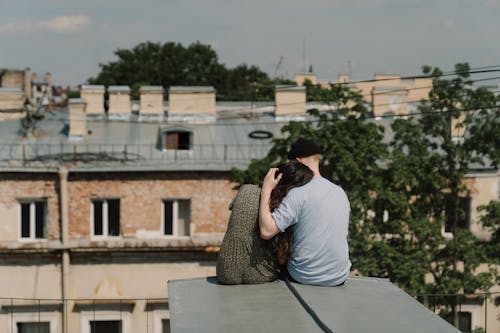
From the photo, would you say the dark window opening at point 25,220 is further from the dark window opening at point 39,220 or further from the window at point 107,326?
the window at point 107,326

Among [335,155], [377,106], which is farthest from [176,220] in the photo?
[377,106]

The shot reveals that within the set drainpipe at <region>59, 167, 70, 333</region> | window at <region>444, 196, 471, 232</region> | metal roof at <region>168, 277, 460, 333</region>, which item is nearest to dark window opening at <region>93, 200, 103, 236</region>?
drainpipe at <region>59, 167, 70, 333</region>

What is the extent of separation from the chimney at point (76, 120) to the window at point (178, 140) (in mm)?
2763

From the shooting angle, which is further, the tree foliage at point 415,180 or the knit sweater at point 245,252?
the tree foliage at point 415,180

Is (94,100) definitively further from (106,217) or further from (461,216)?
(461,216)

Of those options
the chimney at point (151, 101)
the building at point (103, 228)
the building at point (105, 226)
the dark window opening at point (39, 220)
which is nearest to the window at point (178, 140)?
the building at point (105, 226)

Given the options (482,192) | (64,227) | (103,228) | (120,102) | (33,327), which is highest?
(120,102)

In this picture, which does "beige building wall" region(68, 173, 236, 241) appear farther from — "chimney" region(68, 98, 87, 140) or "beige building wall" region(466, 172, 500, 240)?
"beige building wall" region(466, 172, 500, 240)

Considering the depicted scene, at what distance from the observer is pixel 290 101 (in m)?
27.2

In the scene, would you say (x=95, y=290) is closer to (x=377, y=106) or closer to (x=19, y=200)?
(x=19, y=200)

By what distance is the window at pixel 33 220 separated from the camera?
2158cm

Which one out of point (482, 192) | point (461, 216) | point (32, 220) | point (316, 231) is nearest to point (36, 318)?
point (32, 220)

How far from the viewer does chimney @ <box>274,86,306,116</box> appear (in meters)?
27.0

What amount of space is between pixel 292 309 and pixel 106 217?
685 inches
